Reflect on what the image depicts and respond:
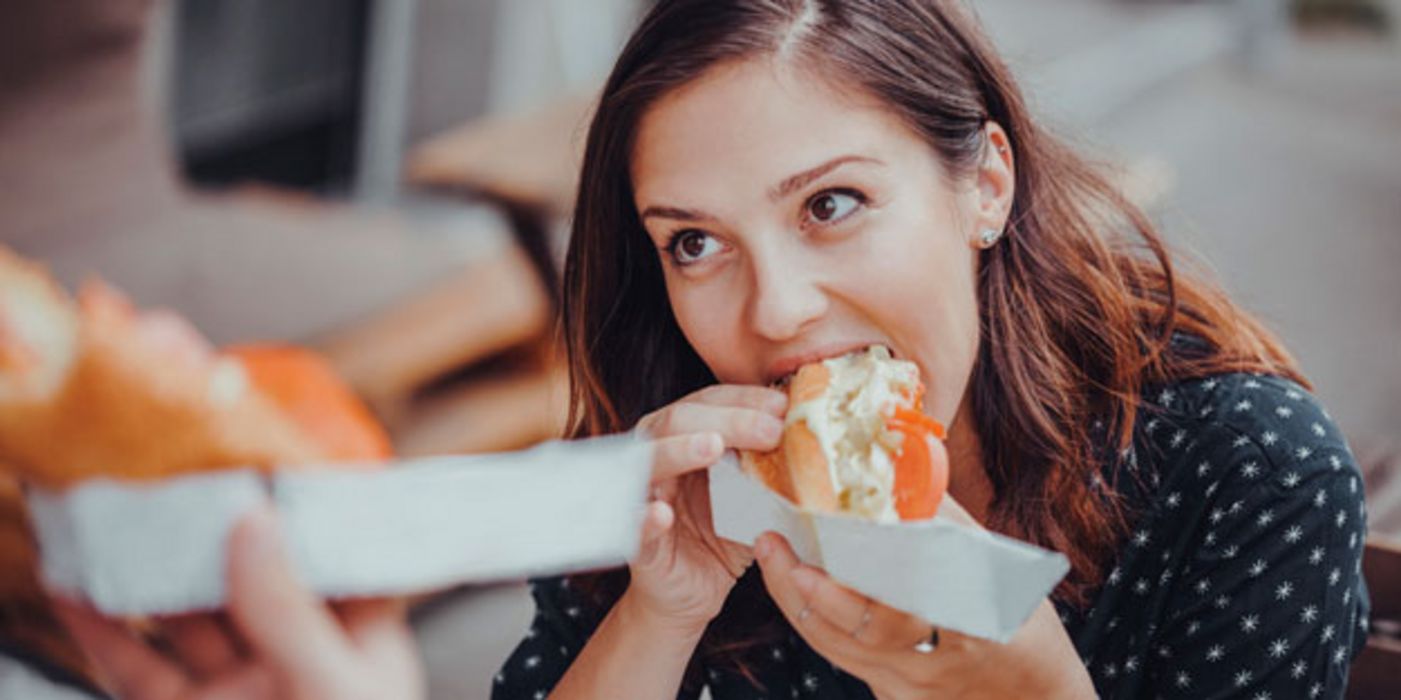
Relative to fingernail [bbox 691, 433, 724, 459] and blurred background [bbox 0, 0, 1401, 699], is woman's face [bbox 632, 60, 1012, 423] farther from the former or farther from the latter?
blurred background [bbox 0, 0, 1401, 699]

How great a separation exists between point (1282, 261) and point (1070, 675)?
4.03 m

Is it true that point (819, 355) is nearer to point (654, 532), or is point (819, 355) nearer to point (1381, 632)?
point (654, 532)

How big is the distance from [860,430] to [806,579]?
13 cm

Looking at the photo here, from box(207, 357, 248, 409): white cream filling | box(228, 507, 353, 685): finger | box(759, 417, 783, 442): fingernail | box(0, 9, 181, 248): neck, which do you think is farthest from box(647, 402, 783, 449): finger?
box(0, 9, 181, 248): neck

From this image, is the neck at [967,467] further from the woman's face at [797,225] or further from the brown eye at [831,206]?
the brown eye at [831,206]

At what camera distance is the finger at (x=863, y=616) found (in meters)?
1.08

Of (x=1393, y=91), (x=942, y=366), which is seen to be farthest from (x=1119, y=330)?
(x=1393, y=91)

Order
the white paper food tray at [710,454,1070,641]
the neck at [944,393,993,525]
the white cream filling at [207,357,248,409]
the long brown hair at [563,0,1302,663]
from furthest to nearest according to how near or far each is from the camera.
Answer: the white cream filling at [207,357,248,409] → the neck at [944,393,993,525] → the long brown hair at [563,0,1302,663] → the white paper food tray at [710,454,1070,641]

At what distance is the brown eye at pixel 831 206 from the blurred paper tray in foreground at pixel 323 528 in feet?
1.21

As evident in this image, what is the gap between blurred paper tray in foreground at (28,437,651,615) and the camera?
0.85 meters

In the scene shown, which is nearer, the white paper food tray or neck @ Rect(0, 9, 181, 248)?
the white paper food tray

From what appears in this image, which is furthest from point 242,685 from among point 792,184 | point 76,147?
point 76,147

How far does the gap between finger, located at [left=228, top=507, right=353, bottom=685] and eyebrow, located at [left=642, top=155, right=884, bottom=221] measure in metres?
0.45

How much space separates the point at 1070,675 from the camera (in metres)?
1.12
